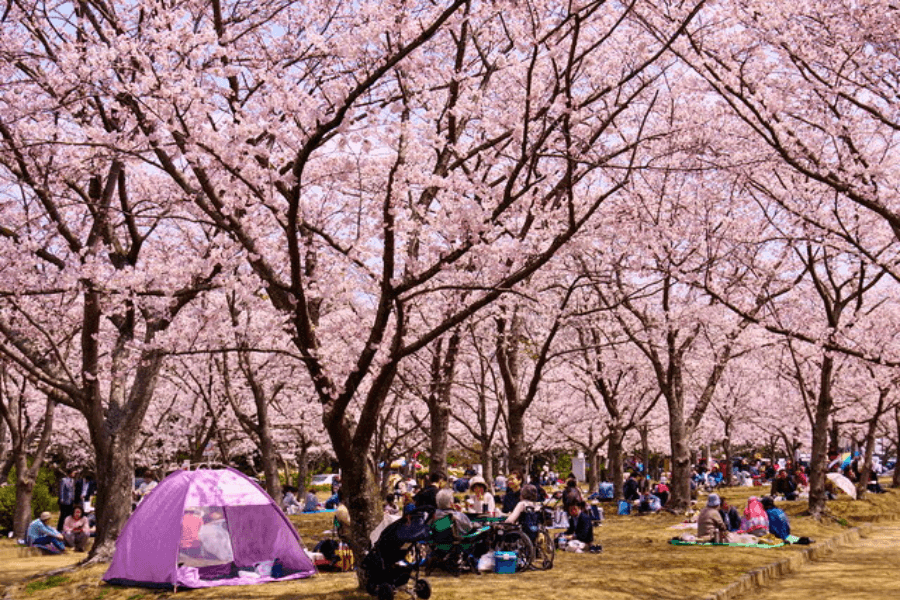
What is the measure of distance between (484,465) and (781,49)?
46.7 feet

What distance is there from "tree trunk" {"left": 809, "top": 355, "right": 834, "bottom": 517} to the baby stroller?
44.1 feet

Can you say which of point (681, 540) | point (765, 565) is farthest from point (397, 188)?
point (681, 540)

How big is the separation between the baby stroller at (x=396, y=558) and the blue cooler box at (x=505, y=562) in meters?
2.89

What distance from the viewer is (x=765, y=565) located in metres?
12.5

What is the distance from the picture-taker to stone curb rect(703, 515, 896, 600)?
423 inches

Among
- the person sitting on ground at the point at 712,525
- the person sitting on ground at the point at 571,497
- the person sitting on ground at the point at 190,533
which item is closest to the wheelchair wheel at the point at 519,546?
the person sitting on ground at the point at 571,497

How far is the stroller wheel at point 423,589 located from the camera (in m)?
9.24

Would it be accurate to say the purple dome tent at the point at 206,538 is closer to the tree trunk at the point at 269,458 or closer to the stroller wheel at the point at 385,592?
the stroller wheel at the point at 385,592

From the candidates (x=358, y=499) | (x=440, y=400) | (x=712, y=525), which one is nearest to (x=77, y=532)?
(x=440, y=400)

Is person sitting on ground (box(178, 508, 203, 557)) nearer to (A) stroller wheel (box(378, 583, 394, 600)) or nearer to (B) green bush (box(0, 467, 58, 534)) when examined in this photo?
(A) stroller wheel (box(378, 583, 394, 600))

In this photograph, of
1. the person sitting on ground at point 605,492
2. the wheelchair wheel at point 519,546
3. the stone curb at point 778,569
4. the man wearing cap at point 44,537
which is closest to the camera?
the stone curb at point 778,569

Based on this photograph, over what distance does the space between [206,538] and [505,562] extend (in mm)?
4306

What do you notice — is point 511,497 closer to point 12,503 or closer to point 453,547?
point 453,547

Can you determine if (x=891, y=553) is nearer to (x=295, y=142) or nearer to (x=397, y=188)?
(x=397, y=188)
